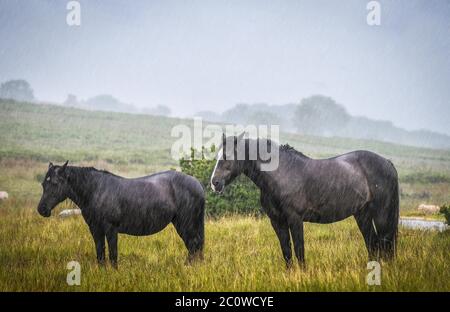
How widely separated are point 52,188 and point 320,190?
4.35 meters

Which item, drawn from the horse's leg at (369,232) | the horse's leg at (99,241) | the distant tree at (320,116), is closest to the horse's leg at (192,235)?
the horse's leg at (99,241)

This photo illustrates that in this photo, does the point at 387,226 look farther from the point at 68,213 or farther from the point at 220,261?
the point at 68,213

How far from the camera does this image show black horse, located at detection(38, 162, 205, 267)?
22.7 feet

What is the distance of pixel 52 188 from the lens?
6.88 meters

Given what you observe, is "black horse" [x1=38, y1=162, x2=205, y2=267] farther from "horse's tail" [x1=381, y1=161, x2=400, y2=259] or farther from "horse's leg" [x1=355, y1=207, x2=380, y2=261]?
"horse's tail" [x1=381, y1=161, x2=400, y2=259]

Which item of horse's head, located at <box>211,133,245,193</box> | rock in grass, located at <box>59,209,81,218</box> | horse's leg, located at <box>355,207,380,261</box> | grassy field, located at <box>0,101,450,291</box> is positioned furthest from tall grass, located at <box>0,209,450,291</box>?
horse's head, located at <box>211,133,245,193</box>

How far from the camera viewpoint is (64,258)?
8391mm

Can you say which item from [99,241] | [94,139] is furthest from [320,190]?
[94,139]

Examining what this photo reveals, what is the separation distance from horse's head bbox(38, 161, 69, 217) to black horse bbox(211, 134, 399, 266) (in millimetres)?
2579

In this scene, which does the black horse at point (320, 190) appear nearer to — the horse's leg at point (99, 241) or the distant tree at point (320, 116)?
the horse's leg at point (99, 241)

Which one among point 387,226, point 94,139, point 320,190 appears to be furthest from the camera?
point 94,139

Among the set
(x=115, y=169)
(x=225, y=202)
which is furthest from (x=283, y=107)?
(x=225, y=202)

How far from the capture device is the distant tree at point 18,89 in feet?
392

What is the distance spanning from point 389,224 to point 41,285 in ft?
19.1
